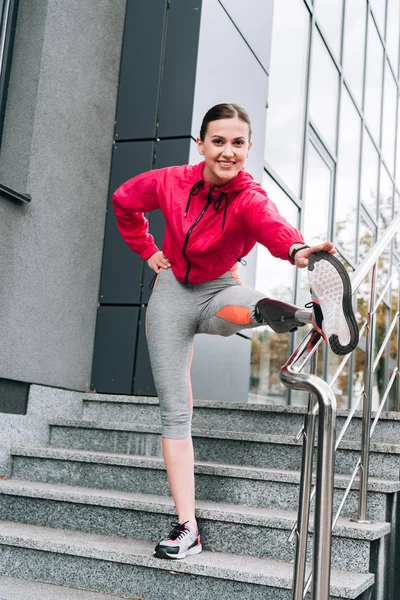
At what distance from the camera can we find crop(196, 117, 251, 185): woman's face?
106 inches

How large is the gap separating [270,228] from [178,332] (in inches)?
26.4

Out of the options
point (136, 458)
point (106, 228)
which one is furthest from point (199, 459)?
point (106, 228)

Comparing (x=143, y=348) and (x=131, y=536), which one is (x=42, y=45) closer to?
(x=143, y=348)

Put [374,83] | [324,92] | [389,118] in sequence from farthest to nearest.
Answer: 1. [389,118]
2. [374,83]
3. [324,92]

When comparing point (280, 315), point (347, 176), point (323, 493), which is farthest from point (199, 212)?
point (347, 176)

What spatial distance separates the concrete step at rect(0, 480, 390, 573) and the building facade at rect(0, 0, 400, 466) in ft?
2.24

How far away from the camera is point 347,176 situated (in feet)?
27.1

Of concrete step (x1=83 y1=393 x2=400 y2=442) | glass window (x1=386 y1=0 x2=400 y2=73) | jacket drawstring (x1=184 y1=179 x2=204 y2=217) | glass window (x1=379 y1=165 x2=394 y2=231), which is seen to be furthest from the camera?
glass window (x1=386 y1=0 x2=400 y2=73)

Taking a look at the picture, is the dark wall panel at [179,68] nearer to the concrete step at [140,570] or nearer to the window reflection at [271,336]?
the window reflection at [271,336]

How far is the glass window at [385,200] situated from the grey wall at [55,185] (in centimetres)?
585

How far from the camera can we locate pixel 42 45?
13.7 ft

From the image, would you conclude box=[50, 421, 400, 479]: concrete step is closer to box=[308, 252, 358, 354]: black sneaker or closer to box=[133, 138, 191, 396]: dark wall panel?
box=[133, 138, 191, 396]: dark wall panel

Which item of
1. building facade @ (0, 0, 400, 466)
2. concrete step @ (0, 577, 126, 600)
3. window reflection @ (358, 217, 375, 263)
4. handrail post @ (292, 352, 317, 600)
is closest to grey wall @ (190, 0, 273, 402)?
building facade @ (0, 0, 400, 466)

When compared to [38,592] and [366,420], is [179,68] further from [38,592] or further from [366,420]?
[38,592]
